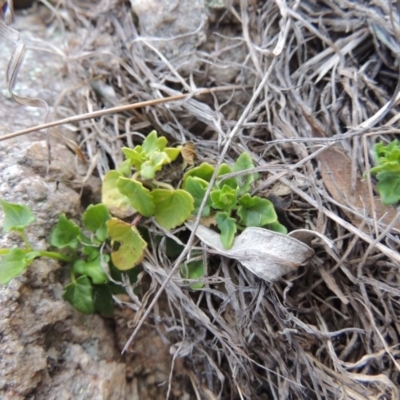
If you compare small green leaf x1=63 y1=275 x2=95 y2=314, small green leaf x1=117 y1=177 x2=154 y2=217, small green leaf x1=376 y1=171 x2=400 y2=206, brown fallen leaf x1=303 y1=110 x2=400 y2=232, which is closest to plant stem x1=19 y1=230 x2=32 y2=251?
small green leaf x1=63 y1=275 x2=95 y2=314

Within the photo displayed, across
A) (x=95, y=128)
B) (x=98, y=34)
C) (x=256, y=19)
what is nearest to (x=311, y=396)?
(x=95, y=128)

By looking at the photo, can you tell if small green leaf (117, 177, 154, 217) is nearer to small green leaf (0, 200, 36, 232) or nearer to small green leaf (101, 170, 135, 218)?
small green leaf (101, 170, 135, 218)

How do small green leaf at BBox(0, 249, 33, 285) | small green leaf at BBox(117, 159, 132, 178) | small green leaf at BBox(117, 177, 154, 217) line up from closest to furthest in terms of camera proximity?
1. small green leaf at BBox(0, 249, 33, 285)
2. small green leaf at BBox(117, 177, 154, 217)
3. small green leaf at BBox(117, 159, 132, 178)

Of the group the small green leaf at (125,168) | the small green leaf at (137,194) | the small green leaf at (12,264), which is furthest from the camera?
the small green leaf at (125,168)

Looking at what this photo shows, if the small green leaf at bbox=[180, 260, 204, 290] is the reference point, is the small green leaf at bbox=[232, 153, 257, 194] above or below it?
above

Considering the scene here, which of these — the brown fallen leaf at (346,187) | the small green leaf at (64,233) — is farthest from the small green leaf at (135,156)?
the brown fallen leaf at (346,187)

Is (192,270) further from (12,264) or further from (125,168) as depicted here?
(12,264)

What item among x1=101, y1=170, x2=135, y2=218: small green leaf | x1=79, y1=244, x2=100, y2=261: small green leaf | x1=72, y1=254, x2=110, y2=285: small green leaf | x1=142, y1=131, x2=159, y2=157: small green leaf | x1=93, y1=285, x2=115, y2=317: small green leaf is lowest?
x1=93, y1=285, x2=115, y2=317: small green leaf

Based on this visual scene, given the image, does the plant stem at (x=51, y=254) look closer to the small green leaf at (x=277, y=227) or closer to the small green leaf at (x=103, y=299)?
the small green leaf at (x=103, y=299)

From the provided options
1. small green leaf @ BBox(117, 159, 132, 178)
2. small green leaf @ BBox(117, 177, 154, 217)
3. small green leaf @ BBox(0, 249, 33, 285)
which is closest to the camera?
small green leaf @ BBox(0, 249, 33, 285)
